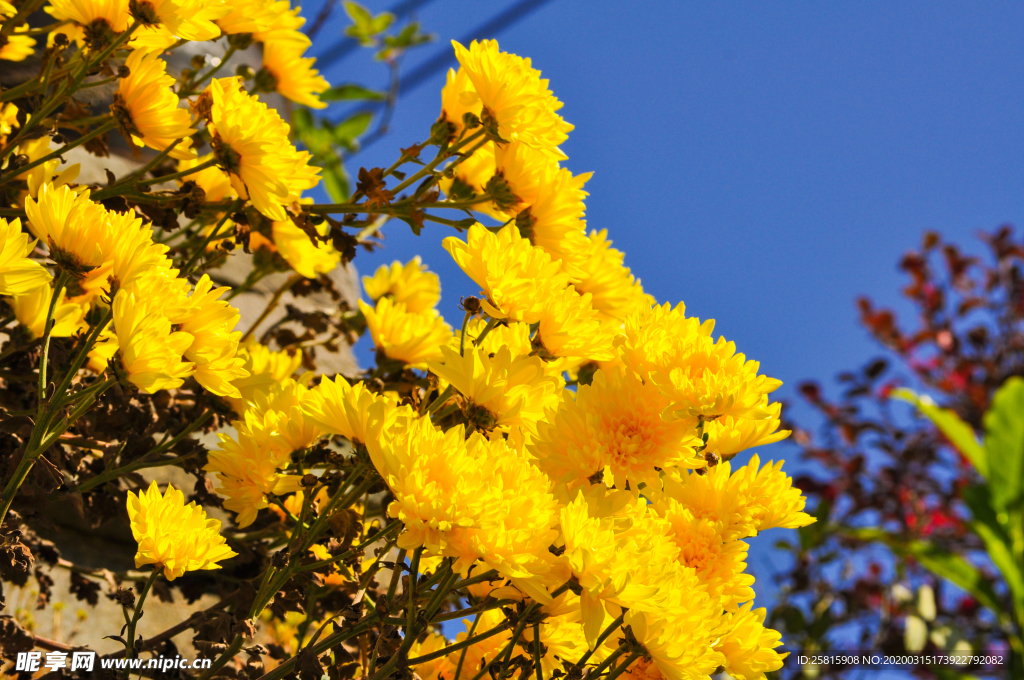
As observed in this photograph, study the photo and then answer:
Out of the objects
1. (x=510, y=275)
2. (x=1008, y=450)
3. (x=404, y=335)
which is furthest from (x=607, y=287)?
(x=1008, y=450)

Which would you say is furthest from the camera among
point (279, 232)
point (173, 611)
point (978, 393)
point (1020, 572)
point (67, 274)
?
point (978, 393)

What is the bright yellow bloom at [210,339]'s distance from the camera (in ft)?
2.47

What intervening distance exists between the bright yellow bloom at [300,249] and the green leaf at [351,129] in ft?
3.75

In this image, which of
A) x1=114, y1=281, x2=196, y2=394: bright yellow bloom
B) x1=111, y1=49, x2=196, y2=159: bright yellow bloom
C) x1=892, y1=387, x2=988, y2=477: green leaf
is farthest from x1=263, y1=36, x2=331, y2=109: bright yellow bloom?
x1=892, y1=387, x2=988, y2=477: green leaf

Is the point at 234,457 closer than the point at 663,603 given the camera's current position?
No

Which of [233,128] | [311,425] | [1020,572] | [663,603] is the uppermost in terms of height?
[1020,572]

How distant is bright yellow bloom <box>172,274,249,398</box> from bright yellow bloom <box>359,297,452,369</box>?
441 mm

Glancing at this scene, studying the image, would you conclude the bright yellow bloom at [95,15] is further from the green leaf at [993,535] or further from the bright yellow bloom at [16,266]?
the green leaf at [993,535]

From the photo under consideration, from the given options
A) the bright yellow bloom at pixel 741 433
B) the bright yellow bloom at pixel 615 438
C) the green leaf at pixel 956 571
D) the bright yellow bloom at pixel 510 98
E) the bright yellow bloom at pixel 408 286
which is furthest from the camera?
the green leaf at pixel 956 571

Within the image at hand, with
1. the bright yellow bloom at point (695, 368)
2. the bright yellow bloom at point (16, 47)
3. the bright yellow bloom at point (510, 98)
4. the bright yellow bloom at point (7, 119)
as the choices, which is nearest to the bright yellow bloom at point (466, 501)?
the bright yellow bloom at point (695, 368)

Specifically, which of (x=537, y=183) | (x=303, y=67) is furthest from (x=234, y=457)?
(x=303, y=67)

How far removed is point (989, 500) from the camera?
2.65 meters

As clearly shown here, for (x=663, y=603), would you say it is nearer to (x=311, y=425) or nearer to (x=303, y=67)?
(x=311, y=425)

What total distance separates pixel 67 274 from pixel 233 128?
25 cm
